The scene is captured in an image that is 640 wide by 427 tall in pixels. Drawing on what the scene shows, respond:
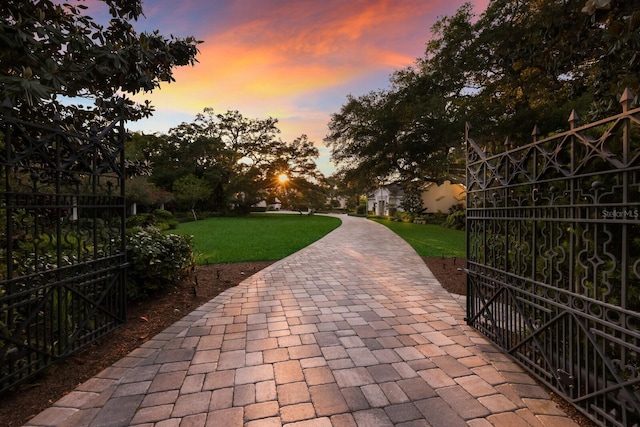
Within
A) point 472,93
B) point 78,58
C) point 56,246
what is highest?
point 472,93

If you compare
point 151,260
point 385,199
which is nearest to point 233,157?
point 385,199

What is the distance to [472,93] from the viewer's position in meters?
12.0

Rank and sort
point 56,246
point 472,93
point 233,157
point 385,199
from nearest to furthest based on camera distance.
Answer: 1. point 56,246
2. point 472,93
3. point 233,157
4. point 385,199

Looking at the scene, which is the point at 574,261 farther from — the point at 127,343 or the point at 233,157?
the point at 233,157

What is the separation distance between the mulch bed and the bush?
0.25m

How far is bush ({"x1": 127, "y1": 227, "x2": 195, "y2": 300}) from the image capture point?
419 centimetres

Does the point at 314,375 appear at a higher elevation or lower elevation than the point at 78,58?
lower

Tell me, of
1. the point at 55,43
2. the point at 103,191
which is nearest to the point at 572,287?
the point at 103,191

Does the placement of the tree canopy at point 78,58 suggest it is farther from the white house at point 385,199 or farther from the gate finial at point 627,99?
the white house at point 385,199

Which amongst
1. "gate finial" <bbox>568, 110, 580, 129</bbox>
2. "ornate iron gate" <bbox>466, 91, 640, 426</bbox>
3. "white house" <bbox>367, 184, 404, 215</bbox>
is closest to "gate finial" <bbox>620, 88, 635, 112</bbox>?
"ornate iron gate" <bbox>466, 91, 640, 426</bbox>

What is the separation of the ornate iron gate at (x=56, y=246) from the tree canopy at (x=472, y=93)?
5.81 m

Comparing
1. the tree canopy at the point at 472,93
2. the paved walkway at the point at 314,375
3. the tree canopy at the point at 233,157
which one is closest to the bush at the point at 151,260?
the paved walkway at the point at 314,375

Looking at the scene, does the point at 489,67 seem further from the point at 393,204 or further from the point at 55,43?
the point at 393,204

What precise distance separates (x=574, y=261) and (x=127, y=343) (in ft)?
14.5
